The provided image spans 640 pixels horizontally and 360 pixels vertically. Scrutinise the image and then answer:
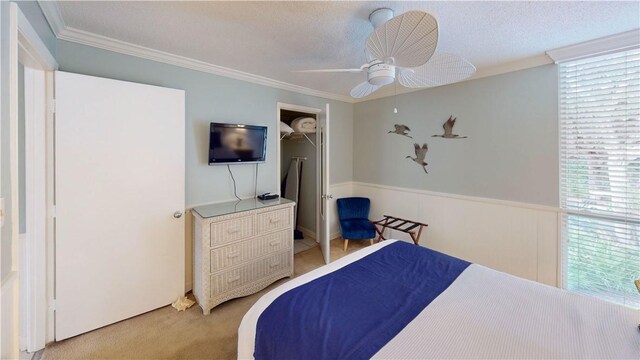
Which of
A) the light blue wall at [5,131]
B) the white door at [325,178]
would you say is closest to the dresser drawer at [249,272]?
the white door at [325,178]

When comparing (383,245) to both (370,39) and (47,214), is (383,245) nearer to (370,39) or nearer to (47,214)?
(370,39)

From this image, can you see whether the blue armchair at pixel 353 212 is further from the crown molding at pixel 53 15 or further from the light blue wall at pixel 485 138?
the crown molding at pixel 53 15

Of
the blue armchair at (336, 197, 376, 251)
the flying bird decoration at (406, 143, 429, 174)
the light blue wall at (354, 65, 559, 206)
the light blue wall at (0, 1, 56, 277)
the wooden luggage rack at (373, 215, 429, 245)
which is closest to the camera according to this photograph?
the light blue wall at (0, 1, 56, 277)

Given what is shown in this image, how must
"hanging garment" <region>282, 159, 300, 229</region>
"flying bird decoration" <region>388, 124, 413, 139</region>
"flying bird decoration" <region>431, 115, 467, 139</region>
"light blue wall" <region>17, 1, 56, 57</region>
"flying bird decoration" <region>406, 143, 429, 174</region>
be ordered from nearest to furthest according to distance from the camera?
"light blue wall" <region>17, 1, 56, 57</region> → "flying bird decoration" <region>431, 115, 467, 139</region> → "flying bird decoration" <region>406, 143, 429, 174</region> → "flying bird decoration" <region>388, 124, 413, 139</region> → "hanging garment" <region>282, 159, 300, 229</region>

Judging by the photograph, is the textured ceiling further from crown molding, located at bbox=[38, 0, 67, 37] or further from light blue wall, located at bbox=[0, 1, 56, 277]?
light blue wall, located at bbox=[0, 1, 56, 277]

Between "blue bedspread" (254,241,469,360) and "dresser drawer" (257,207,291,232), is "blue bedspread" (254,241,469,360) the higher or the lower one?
the lower one

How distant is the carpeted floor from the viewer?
5.76 feet

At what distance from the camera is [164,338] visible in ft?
6.27

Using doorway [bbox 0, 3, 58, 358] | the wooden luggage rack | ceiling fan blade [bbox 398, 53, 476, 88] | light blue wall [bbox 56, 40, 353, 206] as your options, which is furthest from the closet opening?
doorway [bbox 0, 3, 58, 358]

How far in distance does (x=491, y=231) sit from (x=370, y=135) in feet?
6.54

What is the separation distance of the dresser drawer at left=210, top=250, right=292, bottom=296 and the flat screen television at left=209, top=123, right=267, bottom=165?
105 cm

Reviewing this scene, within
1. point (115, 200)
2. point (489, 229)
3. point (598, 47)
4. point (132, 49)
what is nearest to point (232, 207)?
point (115, 200)

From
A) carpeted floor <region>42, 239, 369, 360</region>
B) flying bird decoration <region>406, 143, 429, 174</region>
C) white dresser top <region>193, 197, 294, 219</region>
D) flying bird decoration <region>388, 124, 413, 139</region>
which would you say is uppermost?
flying bird decoration <region>388, 124, 413, 139</region>

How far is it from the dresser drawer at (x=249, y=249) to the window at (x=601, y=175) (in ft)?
8.72
